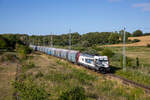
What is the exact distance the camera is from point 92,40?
334 feet

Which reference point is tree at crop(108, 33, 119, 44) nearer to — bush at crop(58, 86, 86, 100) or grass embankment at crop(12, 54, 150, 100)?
grass embankment at crop(12, 54, 150, 100)

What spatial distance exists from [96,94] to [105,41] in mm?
91050

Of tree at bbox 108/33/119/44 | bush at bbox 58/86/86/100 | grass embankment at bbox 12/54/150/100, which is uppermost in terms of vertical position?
tree at bbox 108/33/119/44

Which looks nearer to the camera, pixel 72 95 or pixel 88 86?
pixel 72 95

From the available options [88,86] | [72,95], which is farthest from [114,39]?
[72,95]

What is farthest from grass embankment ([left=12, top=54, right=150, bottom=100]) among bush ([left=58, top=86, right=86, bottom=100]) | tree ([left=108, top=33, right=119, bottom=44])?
tree ([left=108, top=33, right=119, bottom=44])

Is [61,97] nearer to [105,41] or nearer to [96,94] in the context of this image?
[96,94]

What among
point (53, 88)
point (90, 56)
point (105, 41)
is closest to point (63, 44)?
point (105, 41)

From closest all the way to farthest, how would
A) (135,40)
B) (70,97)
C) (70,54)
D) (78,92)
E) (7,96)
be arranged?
(70,97), (78,92), (7,96), (70,54), (135,40)

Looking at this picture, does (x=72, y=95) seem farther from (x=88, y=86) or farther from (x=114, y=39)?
(x=114, y=39)

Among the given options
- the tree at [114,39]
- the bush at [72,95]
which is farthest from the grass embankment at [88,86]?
the tree at [114,39]

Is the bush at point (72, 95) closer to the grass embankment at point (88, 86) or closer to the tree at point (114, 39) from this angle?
the grass embankment at point (88, 86)

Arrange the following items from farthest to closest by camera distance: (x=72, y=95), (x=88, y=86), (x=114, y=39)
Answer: (x=114, y=39) → (x=88, y=86) → (x=72, y=95)

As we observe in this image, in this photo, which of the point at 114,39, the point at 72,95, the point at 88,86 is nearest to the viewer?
the point at 72,95
